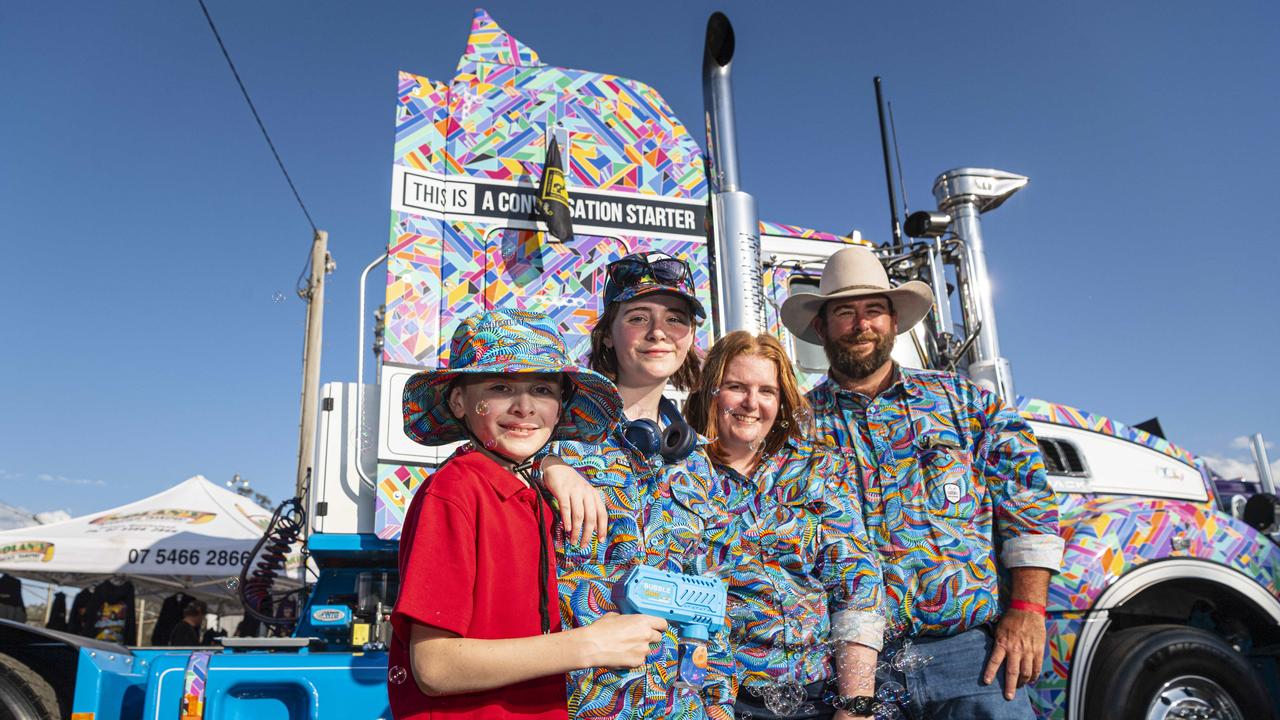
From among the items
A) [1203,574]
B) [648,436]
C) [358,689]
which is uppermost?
[648,436]

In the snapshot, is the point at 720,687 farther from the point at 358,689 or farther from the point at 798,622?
the point at 358,689

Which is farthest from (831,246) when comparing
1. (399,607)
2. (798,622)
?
(399,607)

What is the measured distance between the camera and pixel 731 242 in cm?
455

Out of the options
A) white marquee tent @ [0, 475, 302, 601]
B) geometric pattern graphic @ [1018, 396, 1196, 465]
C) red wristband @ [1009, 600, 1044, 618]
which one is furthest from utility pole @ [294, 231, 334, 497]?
red wristband @ [1009, 600, 1044, 618]

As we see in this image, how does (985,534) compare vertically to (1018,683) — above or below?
above

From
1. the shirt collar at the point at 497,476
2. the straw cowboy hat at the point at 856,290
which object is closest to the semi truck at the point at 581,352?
the straw cowboy hat at the point at 856,290

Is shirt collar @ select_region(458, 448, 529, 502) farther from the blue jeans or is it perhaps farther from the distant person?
the distant person

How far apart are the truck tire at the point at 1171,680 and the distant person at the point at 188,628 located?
1026 cm

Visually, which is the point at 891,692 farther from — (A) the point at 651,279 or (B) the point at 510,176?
(B) the point at 510,176

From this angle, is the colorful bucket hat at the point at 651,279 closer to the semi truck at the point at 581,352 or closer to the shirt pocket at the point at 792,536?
the shirt pocket at the point at 792,536

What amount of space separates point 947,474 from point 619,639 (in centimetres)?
135

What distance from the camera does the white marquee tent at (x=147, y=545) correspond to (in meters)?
11.3

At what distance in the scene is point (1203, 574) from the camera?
4.01 m

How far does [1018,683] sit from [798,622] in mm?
761
